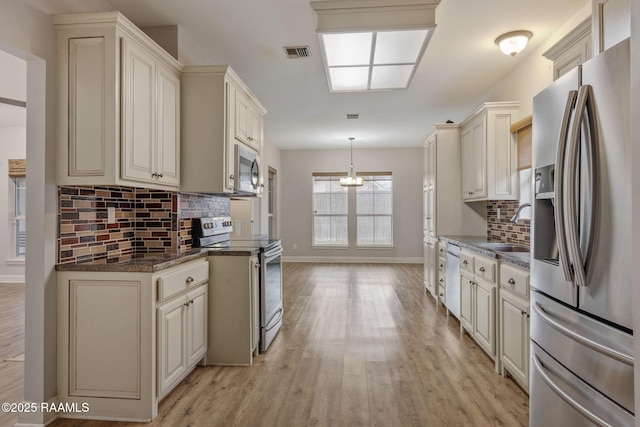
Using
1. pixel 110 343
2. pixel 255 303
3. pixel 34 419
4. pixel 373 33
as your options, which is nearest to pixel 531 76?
pixel 373 33

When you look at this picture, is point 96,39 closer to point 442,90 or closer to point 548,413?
point 548,413

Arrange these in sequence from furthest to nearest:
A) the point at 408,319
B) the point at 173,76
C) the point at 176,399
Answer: the point at 408,319, the point at 173,76, the point at 176,399

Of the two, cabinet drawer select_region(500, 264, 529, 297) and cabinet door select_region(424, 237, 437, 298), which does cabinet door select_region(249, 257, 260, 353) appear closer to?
cabinet drawer select_region(500, 264, 529, 297)

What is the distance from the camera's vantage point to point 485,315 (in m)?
2.92

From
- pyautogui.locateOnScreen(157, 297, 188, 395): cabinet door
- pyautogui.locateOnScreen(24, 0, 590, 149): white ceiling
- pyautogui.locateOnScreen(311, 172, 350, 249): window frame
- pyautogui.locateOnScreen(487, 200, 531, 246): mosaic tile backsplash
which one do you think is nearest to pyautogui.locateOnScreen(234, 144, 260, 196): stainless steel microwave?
pyautogui.locateOnScreen(24, 0, 590, 149): white ceiling

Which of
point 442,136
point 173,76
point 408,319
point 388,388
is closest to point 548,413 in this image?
point 388,388

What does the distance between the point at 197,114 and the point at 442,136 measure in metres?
3.18

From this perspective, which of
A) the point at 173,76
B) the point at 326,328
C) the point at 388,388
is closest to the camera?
the point at 388,388

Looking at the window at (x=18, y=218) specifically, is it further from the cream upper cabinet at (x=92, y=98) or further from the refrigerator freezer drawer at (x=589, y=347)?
the refrigerator freezer drawer at (x=589, y=347)

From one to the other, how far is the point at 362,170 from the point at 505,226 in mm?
4828

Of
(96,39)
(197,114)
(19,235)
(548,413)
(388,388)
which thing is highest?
(96,39)

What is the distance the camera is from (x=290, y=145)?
8203 mm

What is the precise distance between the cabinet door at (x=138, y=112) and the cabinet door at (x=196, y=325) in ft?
2.86

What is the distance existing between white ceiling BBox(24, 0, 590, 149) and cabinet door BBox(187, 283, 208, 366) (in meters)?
1.94
